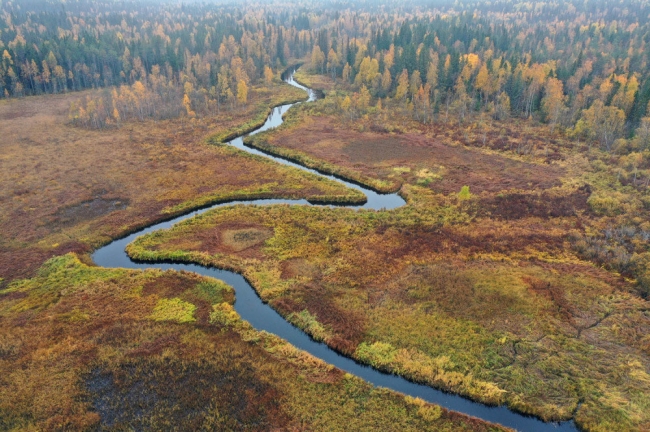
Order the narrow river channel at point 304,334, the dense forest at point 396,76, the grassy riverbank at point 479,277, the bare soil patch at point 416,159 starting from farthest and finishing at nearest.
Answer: the dense forest at point 396,76 → the bare soil patch at point 416,159 → the grassy riverbank at point 479,277 → the narrow river channel at point 304,334

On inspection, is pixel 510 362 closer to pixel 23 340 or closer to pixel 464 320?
pixel 464 320

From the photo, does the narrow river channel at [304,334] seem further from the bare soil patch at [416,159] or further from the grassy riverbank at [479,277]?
the bare soil patch at [416,159]

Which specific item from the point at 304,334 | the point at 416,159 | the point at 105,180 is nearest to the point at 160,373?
the point at 304,334

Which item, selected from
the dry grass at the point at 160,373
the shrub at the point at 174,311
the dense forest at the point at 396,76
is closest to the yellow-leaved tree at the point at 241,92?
the dense forest at the point at 396,76

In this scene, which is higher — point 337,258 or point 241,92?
point 241,92

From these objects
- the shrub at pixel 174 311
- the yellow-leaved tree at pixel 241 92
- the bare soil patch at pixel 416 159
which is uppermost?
the yellow-leaved tree at pixel 241 92

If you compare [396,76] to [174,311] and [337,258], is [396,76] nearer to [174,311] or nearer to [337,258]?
[337,258]

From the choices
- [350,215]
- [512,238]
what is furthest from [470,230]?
[350,215]

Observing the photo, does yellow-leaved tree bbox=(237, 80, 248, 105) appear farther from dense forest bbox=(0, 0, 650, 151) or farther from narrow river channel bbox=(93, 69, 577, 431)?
narrow river channel bbox=(93, 69, 577, 431)
